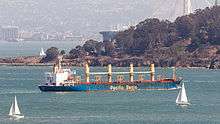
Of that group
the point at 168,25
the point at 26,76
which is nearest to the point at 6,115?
the point at 26,76

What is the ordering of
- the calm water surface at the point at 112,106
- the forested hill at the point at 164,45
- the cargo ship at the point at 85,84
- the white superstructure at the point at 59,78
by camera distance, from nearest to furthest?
the calm water surface at the point at 112,106
the cargo ship at the point at 85,84
the white superstructure at the point at 59,78
the forested hill at the point at 164,45

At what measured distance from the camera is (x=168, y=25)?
7397 inches

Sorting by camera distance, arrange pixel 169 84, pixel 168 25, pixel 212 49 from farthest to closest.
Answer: pixel 168 25
pixel 212 49
pixel 169 84

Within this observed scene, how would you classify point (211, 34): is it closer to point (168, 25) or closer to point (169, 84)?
point (168, 25)

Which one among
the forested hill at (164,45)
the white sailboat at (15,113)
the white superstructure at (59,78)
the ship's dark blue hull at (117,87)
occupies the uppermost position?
the forested hill at (164,45)

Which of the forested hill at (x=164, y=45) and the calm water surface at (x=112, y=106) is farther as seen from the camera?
the forested hill at (x=164, y=45)

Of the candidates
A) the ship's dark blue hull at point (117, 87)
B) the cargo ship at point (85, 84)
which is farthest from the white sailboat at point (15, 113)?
the cargo ship at point (85, 84)

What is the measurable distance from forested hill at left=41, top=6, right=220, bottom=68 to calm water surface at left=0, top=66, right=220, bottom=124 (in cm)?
4622

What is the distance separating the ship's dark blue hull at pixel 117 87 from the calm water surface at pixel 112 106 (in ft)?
5.01

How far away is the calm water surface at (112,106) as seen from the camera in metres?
78.6

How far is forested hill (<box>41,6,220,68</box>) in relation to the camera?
166125 mm

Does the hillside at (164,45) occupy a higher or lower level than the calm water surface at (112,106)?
higher

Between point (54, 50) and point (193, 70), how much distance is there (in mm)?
30713

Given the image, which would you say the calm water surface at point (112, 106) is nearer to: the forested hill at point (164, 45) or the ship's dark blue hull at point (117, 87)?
the ship's dark blue hull at point (117, 87)
